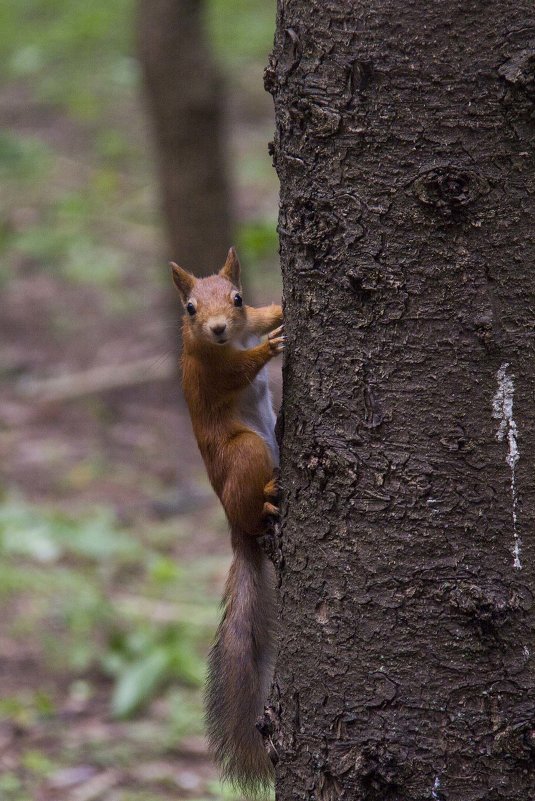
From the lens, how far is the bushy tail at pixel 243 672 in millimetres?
2352

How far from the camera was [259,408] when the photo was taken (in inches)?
112

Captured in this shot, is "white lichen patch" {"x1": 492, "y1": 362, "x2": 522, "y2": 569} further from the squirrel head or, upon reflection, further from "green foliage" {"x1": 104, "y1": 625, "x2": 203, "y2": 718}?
"green foliage" {"x1": 104, "y1": 625, "x2": 203, "y2": 718}

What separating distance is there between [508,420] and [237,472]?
33.1 inches

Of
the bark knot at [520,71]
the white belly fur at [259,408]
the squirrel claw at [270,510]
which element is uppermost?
the bark knot at [520,71]

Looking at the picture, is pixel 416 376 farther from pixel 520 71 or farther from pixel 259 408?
pixel 259 408

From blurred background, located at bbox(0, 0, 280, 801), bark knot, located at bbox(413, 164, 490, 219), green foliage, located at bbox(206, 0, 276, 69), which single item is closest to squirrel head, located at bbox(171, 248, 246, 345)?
blurred background, located at bbox(0, 0, 280, 801)

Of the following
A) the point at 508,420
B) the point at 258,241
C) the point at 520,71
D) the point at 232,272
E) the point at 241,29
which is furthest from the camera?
the point at 241,29

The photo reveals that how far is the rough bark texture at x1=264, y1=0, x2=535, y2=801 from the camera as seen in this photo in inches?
69.0

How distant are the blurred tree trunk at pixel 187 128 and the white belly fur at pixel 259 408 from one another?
386 cm

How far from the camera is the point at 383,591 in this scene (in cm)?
191

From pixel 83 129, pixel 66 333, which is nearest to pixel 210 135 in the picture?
pixel 66 333

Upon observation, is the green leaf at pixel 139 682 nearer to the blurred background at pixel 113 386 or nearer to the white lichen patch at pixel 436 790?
the blurred background at pixel 113 386

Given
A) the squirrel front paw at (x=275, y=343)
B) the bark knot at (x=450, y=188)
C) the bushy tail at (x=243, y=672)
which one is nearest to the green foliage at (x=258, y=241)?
the squirrel front paw at (x=275, y=343)

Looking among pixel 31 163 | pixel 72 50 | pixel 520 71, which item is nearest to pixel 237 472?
pixel 520 71
